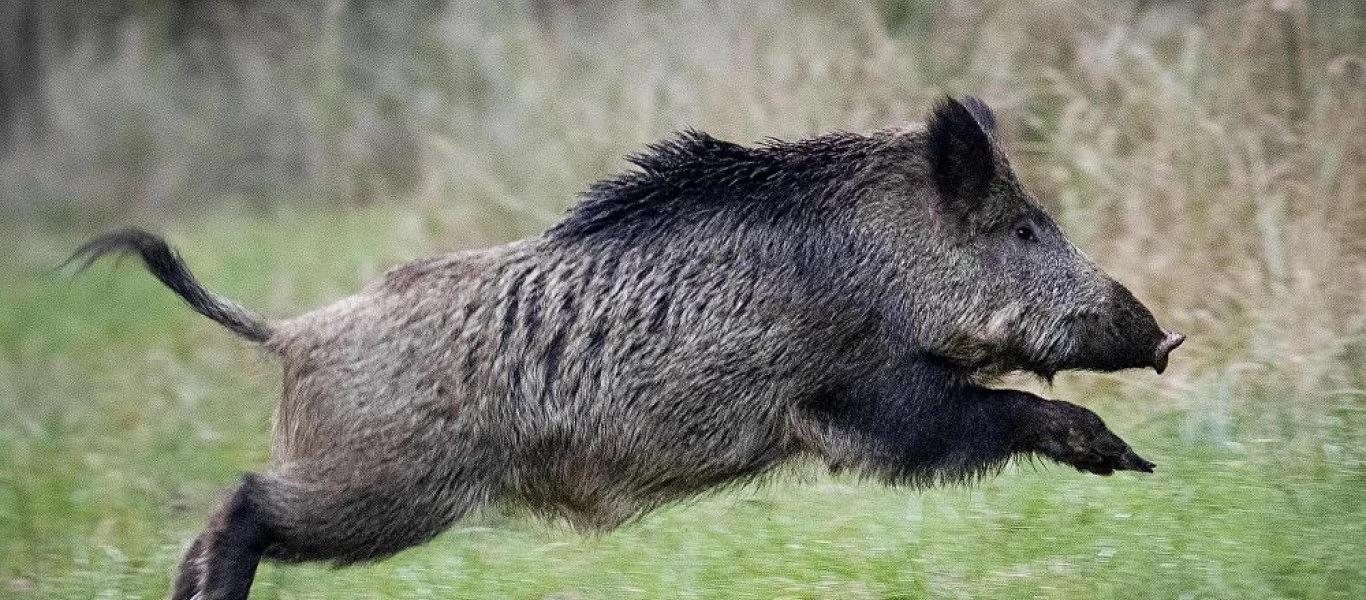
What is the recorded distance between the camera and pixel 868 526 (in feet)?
18.2

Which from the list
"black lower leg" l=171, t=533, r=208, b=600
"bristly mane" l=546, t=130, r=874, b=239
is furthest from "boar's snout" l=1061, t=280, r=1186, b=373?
"black lower leg" l=171, t=533, r=208, b=600

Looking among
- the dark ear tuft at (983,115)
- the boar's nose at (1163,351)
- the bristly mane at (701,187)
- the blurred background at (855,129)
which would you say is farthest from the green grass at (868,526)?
the dark ear tuft at (983,115)

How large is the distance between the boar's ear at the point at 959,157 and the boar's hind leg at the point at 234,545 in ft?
6.42

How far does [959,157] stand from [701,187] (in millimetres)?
693

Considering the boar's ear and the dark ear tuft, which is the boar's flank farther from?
the dark ear tuft

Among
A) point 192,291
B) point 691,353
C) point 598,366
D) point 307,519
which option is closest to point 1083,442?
point 691,353

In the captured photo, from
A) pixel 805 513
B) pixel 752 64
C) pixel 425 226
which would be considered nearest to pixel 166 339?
pixel 425 226

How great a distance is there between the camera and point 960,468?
15.3 feet

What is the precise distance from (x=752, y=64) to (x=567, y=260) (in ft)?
14.4

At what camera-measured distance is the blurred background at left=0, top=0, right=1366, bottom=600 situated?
5.08m

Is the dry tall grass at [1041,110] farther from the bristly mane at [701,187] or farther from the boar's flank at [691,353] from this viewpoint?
the bristly mane at [701,187]

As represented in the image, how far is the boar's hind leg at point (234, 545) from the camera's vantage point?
4.50 m

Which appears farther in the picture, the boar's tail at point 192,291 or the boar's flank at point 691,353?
the boar's tail at point 192,291

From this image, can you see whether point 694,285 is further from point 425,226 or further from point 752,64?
point 425,226
